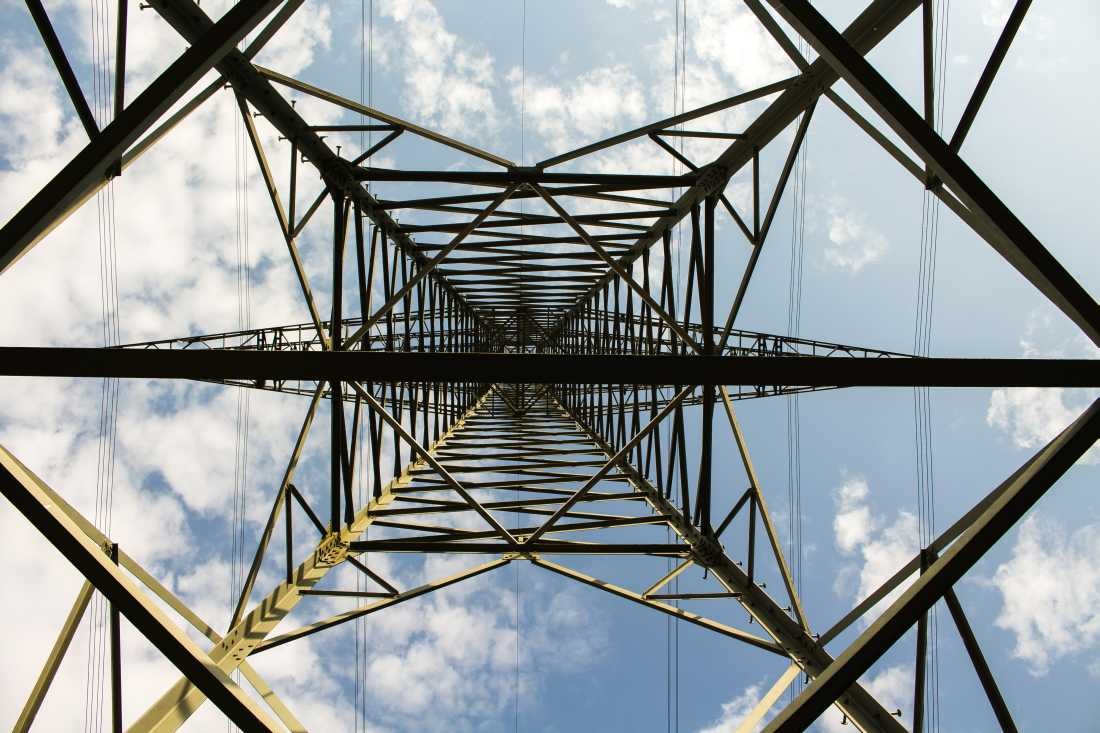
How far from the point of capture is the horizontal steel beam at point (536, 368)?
12.9 feet

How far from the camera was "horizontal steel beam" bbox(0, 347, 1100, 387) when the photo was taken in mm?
3939

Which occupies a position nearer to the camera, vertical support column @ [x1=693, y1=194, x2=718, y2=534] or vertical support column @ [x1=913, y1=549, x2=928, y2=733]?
vertical support column @ [x1=913, y1=549, x2=928, y2=733]

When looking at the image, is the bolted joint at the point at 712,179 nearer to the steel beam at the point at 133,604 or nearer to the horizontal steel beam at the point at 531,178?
the horizontal steel beam at the point at 531,178

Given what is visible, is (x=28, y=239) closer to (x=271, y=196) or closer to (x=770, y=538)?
(x=271, y=196)

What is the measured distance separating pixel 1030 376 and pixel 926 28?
3522 millimetres

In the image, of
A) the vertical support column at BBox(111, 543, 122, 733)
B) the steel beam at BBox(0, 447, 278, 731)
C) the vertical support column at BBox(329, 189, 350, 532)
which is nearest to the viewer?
the steel beam at BBox(0, 447, 278, 731)

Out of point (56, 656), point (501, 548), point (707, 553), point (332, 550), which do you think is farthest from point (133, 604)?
point (707, 553)

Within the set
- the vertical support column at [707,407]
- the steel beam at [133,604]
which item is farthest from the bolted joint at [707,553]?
the steel beam at [133,604]

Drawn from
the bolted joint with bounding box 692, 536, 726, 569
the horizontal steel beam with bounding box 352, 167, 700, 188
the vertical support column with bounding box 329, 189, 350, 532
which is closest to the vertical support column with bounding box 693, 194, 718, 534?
the bolted joint with bounding box 692, 536, 726, 569

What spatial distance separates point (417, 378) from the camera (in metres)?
3.96

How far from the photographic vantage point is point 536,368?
4.00 m

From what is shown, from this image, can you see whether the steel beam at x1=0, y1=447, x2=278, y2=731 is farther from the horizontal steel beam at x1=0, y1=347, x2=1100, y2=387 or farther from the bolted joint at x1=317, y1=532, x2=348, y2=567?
the bolted joint at x1=317, y1=532, x2=348, y2=567

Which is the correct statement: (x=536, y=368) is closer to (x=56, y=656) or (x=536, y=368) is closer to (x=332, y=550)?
(x=56, y=656)

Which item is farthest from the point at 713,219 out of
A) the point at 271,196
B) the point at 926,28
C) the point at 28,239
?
the point at 28,239
